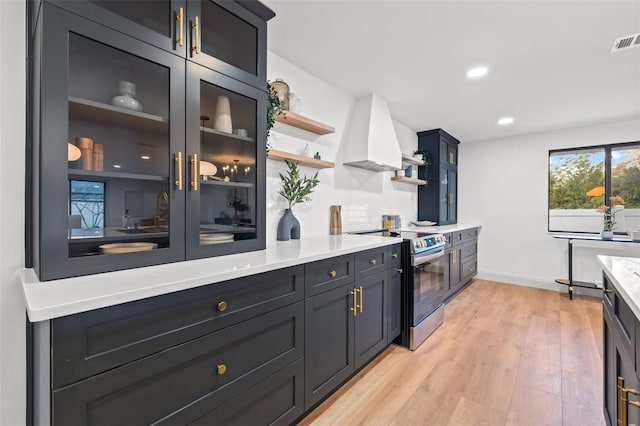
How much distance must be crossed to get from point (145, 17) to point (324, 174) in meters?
1.82

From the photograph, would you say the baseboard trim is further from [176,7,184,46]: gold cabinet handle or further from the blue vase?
[176,7,184,46]: gold cabinet handle

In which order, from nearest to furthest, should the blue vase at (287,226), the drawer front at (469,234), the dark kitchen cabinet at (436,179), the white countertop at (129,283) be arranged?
the white countertop at (129,283), the blue vase at (287,226), the drawer front at (469,234), the dark kitchen cabinet at (436,179)

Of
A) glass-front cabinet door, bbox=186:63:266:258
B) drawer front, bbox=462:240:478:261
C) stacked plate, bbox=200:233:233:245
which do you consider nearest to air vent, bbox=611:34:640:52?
glass-front cabinet door, bbox=186:63:266:258

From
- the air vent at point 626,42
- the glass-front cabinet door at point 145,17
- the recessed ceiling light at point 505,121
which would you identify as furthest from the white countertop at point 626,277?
the recessed ceiling light at point 505,121

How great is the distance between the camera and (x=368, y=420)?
1.66m

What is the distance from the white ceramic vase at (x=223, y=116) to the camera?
5.05 ft

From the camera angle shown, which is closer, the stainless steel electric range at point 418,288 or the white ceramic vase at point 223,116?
the white ceramic vase at point 223,116

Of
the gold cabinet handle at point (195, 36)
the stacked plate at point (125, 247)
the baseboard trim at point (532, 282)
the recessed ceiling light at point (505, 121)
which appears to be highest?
the recessed ceiling light at point (505, 121)

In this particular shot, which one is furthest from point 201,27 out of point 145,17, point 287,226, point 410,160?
point 410,160

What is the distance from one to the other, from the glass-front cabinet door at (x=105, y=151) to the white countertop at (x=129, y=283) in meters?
0.08

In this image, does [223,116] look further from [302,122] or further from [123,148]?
[302,122]

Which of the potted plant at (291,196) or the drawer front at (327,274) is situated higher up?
the potted plant at (291,196)

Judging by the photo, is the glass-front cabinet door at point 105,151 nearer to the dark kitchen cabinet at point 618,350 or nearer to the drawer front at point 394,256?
the drawer front at point 394,256

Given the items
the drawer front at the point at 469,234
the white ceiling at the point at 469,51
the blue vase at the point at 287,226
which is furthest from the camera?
the drawer front at the point at 469,234
